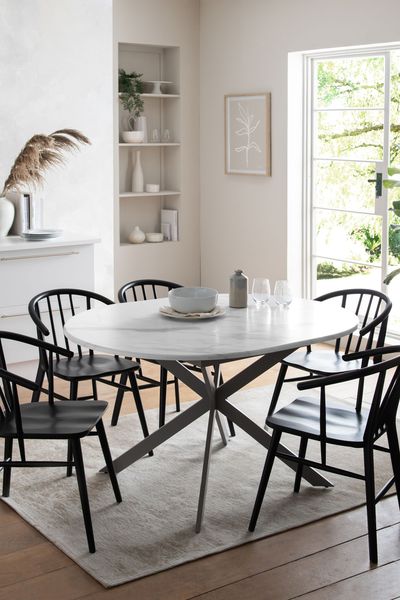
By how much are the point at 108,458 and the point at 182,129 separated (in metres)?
4.29

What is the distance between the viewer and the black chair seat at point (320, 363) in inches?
168

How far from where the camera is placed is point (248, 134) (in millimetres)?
6953

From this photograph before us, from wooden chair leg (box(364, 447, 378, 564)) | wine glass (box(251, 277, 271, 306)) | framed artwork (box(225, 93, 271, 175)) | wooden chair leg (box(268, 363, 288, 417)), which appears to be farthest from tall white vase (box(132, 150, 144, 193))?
wooden chair leg (box(364, 447, 378, 564))

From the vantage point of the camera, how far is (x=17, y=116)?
595 cm

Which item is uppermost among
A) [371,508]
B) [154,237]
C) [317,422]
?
[154,237]

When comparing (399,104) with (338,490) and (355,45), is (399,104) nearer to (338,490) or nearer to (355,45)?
(355,45)

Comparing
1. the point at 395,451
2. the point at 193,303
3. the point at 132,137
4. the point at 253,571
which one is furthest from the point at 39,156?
the point at 253,571

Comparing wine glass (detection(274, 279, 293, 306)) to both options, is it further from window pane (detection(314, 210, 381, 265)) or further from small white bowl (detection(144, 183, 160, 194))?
small white bowl (detection(144, 183, 160, 194))

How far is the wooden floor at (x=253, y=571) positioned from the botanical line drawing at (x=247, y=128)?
13.0ft

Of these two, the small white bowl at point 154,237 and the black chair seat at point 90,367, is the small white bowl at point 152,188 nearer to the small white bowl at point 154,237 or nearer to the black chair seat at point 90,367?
the small white bowl at point 154,237

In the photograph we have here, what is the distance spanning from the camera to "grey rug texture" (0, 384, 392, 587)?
335 centimetres

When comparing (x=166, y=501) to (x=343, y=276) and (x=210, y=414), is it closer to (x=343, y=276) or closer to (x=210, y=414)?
(x=210, y=414)

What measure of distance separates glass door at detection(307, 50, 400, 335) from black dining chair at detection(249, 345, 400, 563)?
8.30ft

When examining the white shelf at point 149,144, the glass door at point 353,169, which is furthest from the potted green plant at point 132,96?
the glass door at point 353,169
